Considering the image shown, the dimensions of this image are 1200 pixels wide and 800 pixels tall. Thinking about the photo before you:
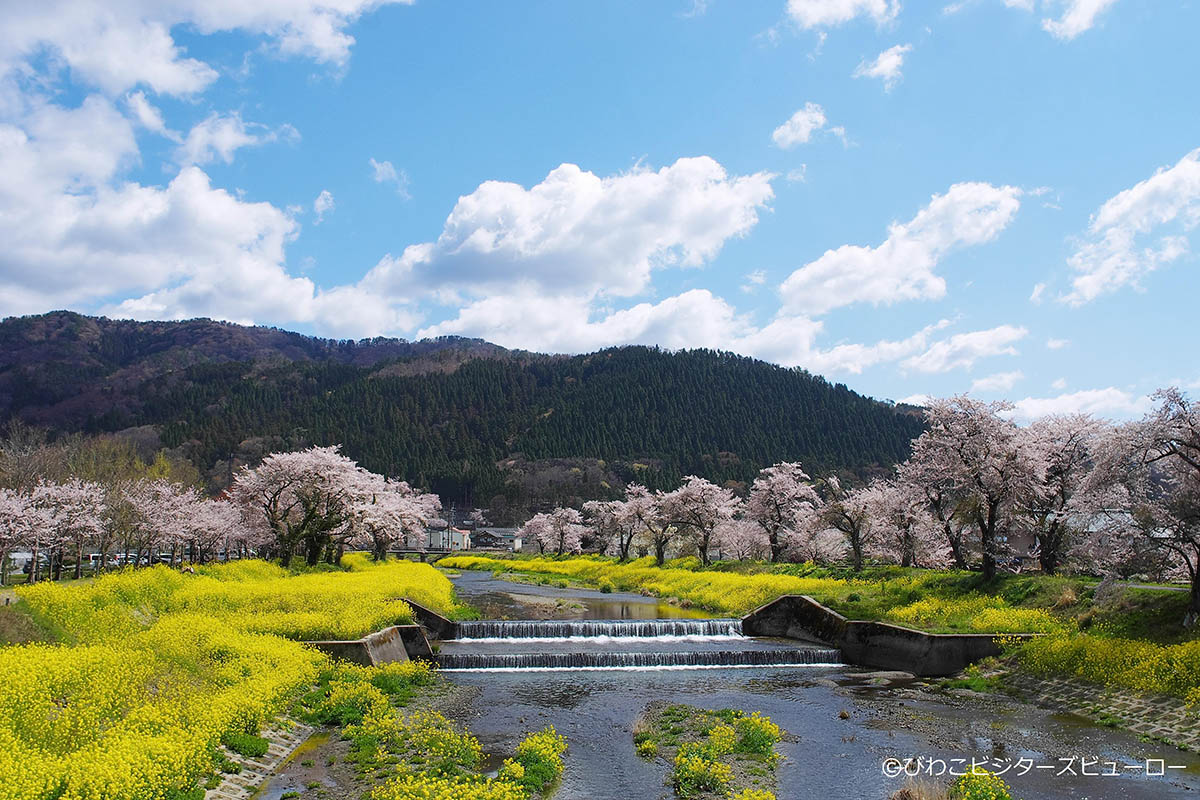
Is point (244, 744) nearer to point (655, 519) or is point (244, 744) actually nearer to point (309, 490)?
point (309, 490)

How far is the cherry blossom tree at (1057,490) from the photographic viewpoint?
31.9 metres

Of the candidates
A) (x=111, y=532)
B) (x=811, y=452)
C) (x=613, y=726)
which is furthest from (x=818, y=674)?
(x=811, y=452)

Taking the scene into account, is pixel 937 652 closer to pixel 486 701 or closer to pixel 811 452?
pixel 486 701

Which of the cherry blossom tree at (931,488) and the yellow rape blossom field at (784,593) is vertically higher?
the cherry blossom tree at (931,488)

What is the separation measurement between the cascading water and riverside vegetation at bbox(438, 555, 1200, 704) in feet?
14.2

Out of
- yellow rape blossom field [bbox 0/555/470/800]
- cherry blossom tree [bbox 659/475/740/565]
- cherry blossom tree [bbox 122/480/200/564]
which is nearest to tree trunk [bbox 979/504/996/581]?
yellow rape blossom field [bbox 0/555/470/800]

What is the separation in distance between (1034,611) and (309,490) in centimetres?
3987

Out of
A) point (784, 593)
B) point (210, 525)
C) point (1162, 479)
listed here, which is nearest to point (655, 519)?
point (784, 593)

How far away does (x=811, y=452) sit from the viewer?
166125mm

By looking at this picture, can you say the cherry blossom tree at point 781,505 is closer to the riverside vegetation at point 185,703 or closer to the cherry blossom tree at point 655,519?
the cherry blossom tree at point 655,519

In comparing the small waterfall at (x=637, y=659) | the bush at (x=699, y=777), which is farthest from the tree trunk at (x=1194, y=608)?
the bush at (x=699, y=777)

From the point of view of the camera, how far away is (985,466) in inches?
1216

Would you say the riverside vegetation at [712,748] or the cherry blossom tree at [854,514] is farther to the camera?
the cherry blossom tree at [854,514]

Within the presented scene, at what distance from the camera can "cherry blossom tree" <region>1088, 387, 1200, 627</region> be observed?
21.0 metres
